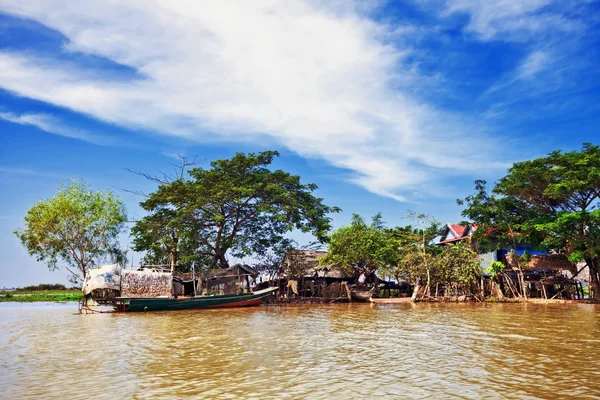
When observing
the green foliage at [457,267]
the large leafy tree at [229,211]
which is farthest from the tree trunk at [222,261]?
the green foliage at [457,267]

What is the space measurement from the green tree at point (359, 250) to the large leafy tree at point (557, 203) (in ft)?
17.4

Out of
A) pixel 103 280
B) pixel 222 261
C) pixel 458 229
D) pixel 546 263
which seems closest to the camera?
pixel 103 280

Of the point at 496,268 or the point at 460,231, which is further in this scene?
the point at 460,231

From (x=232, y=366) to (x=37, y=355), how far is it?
4.25 meters

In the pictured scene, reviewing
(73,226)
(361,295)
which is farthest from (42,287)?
(361,295)

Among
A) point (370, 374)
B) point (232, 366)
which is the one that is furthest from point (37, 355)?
point (370, 374)

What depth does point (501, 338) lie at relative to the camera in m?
10.1

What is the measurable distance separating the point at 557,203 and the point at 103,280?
80.8 ft

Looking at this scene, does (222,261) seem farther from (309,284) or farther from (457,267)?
(457,267)

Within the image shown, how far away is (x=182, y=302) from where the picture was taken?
21156 mm

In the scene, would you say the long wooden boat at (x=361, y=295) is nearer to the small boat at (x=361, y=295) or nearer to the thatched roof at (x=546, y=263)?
the small boat at (x=361, y=295)

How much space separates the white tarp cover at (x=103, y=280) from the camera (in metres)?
22.5

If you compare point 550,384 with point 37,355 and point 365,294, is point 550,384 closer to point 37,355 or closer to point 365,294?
point 37,355

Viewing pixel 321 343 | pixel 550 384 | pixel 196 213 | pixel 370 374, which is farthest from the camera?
pixel 196 213
